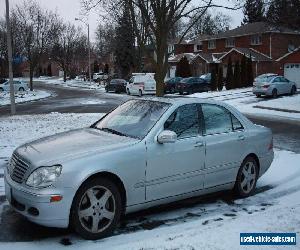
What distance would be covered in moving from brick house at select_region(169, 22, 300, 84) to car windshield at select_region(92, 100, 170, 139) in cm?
3877

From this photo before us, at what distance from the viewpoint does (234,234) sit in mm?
5391

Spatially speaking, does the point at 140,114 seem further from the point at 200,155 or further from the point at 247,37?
the point at 247,37

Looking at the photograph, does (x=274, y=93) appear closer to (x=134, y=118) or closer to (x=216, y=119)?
(x=216, y=119)

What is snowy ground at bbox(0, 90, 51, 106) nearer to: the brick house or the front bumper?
the brick house

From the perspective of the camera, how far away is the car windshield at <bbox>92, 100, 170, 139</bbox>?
6191mm

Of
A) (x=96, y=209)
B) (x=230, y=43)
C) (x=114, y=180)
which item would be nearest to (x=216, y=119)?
(x=114, y=180)

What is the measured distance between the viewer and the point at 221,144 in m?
6.72

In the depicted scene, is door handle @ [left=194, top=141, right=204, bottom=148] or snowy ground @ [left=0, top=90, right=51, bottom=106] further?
snowy ground @ [left=0, top=90, right=51, bottom=106]

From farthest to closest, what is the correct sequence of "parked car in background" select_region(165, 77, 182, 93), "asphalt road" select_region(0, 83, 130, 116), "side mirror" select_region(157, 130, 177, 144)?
"parked car in background" select_region(165, 77, 182, 93)
"asphalt road" select_region(0, 83, 130, 116)
"side mirror" select_region(157, 130, 177, 144)

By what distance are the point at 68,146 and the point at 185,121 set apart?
1691 mm

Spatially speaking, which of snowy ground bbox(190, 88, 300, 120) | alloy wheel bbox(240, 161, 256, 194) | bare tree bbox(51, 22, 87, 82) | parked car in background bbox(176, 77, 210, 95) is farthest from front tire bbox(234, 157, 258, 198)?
bare tree bbox(51, 22, 87, 82)

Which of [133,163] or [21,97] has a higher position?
[133,163]

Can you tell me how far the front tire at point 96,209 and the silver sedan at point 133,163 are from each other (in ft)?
0.04

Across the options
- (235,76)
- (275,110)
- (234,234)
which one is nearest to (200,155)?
(234,234)
